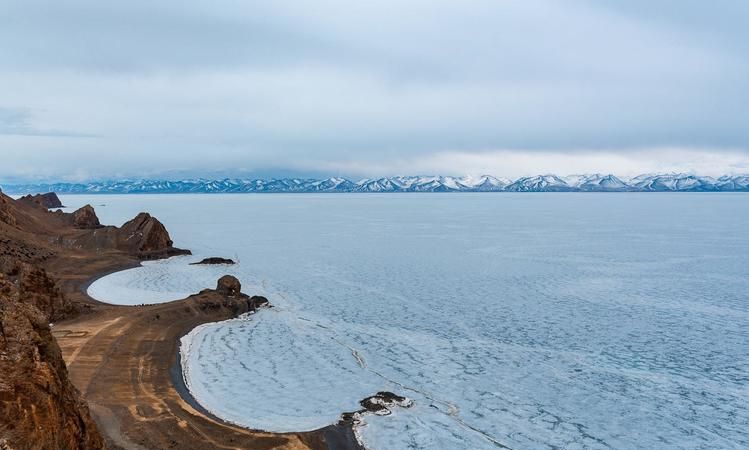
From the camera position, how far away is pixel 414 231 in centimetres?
12025

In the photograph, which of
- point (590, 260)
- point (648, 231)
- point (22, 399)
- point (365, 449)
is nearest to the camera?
point (22, 399)

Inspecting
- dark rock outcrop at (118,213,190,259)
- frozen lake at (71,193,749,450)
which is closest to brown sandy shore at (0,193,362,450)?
frozen lake at (71,193,749,450)

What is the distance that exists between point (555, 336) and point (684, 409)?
Answer: 1191 cm

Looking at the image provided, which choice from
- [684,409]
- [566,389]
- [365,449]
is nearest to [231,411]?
[365,449]

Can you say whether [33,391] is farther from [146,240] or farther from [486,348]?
[146,240]

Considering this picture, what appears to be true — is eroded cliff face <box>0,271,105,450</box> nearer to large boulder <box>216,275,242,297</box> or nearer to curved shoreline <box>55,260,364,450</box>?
curved shoreline <box>55,260,364,450</box>

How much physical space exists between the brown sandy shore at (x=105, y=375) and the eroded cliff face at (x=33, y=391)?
0.03m

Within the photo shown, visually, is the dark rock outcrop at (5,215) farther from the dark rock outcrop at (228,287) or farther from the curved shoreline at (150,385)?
the dark rock outcrop at (228,287)

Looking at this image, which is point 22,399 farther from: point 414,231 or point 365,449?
point 414,231

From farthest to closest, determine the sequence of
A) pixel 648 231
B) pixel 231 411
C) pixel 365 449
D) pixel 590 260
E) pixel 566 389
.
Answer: pixel 648 231 < pixel 590 260 < pixel 566 389 < pixel 231 411 < pixel 365 449

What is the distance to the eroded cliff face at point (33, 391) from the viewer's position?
13.3 metres

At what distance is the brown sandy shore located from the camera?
14195 mm

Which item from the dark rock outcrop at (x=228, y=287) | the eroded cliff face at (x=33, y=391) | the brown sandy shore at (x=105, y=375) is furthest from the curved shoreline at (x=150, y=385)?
the eroded cliff face at (x=33, y=391)

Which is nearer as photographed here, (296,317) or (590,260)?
(296,317)
